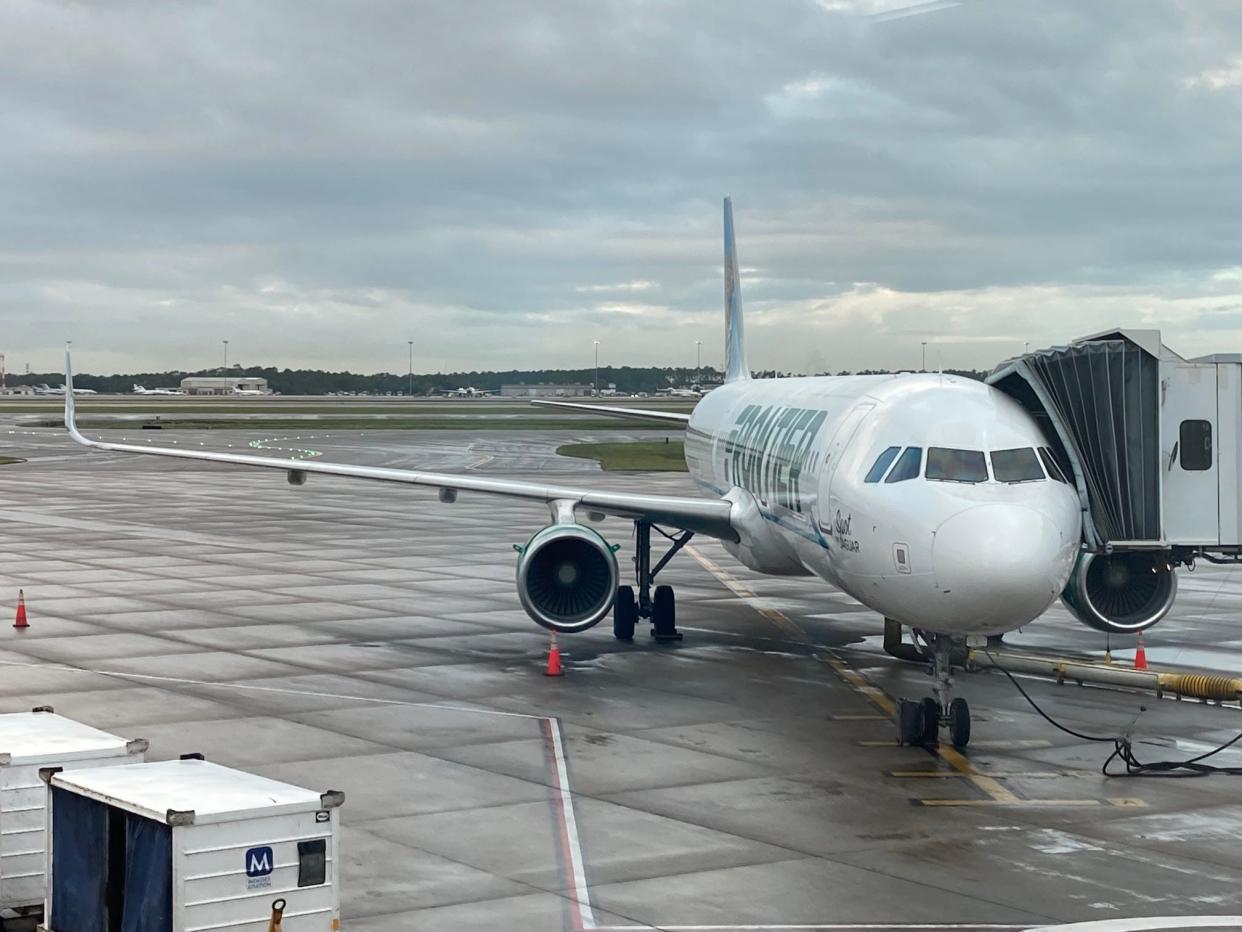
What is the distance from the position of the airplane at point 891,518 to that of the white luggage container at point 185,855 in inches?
321

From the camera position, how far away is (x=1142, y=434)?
64.1 feet

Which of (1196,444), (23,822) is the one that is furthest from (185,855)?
(1196,444)

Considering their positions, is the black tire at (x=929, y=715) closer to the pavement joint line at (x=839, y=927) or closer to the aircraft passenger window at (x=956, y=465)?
the aircraft passenger window at (x=956, y=465)

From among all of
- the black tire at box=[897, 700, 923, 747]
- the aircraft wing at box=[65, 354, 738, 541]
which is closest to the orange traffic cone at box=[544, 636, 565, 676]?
the aircraft wing at box=[65, 354, 738, 541]

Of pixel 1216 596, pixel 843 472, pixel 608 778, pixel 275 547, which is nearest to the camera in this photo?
pixel 608 778

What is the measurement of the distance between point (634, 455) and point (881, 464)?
66340 mm

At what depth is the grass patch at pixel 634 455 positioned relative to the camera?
240ft

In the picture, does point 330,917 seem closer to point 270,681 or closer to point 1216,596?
point 270,681

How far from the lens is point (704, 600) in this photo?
3234cm

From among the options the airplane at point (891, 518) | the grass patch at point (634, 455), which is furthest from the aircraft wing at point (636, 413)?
the grass patch at point (634, 455)

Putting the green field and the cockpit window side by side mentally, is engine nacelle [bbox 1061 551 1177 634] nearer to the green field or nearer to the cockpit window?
the cockpit window

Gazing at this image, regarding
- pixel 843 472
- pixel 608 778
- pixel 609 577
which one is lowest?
pixel 608 778

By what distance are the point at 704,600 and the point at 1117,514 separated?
14.0m

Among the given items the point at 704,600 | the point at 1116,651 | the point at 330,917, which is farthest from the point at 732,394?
the point at 330,917
